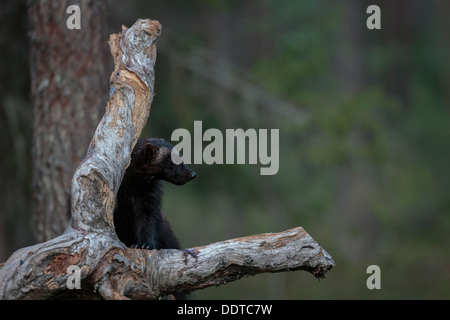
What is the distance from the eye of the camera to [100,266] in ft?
13.4

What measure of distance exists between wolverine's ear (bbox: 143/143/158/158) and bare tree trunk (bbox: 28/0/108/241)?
1006 mm

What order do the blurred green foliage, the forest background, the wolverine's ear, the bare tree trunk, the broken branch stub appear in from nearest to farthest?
the broken branch stub < the wolverine's ear < the bare tree trunk < the forest background < the blurred green foliage

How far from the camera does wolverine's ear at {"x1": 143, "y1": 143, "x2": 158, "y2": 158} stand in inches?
212

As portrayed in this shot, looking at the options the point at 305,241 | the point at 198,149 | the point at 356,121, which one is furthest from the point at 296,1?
the point at 305,241

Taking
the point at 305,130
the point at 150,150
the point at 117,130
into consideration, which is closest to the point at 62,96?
the point at 150,150

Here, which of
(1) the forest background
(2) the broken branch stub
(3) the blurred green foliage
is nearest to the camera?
(2) the broken branch stub

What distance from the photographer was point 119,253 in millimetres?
4180

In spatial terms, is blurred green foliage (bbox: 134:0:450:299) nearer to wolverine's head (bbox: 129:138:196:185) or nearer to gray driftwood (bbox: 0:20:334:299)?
wolverine's head (bbox: 129:138:196:185)

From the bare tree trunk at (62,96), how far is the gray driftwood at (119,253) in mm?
1788

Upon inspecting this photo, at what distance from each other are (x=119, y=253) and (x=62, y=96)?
8.12ft

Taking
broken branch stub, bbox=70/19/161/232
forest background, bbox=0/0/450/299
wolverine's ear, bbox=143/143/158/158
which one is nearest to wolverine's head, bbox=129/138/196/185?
wolverine's ear, bbox=143/143/158/158

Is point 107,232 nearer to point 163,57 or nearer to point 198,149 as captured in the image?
point 163,57

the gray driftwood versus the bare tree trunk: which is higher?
the bare tree trunk

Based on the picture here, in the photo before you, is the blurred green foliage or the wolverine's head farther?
the blurred green foliage
